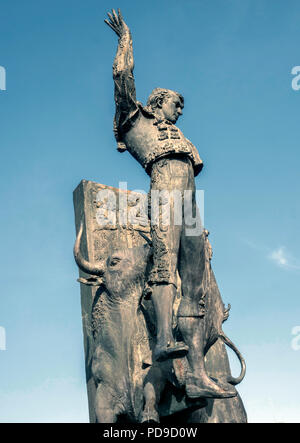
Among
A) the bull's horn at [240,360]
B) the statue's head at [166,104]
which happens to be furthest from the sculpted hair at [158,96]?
the bull's horn at [240,360]

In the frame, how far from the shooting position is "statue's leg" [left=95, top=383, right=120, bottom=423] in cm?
678

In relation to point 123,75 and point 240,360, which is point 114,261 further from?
point 123,75

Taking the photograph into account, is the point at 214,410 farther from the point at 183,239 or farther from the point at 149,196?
the point at 149,196

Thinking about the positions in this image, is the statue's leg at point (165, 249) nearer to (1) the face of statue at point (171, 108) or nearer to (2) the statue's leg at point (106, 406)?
(1) the face of statue at point (171, 108)

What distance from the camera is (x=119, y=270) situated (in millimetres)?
7371

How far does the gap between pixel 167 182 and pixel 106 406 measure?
2473 mm

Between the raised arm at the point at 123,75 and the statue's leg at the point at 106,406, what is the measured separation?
2963 millimetres

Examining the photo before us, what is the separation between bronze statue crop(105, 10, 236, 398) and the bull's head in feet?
1.35

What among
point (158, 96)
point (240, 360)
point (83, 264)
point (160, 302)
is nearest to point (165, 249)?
point (160, 302)

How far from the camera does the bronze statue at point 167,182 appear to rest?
21.7 feet
